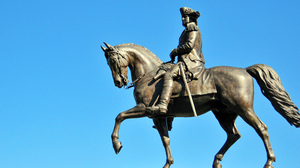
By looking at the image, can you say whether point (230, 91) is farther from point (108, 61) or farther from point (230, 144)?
point (108, 61)

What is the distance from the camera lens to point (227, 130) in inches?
499

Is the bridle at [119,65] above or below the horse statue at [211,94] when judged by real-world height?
above

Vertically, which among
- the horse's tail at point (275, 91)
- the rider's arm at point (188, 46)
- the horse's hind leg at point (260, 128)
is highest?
the rider's arm at point (188, 46)

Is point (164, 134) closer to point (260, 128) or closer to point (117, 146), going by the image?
point (117, 146)

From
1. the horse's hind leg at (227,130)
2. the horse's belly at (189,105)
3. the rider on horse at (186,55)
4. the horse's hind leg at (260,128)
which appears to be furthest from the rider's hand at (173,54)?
the horse's hind leg at (260,128)

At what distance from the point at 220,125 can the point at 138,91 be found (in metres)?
2.68

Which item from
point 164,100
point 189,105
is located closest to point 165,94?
point 164,100

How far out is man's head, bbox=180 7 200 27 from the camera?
42.0ft

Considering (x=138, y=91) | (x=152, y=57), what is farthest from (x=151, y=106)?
(x=152, y=57)

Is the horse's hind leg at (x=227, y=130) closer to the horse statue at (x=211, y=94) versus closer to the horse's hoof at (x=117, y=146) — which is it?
the horse statue at (x=211, y=94)

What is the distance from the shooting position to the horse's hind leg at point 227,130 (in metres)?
12.4

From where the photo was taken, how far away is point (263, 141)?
11.2 meters

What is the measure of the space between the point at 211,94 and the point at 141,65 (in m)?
2.18

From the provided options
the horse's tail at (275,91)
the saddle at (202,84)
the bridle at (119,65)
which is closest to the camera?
the horse's tail at (275,91)
